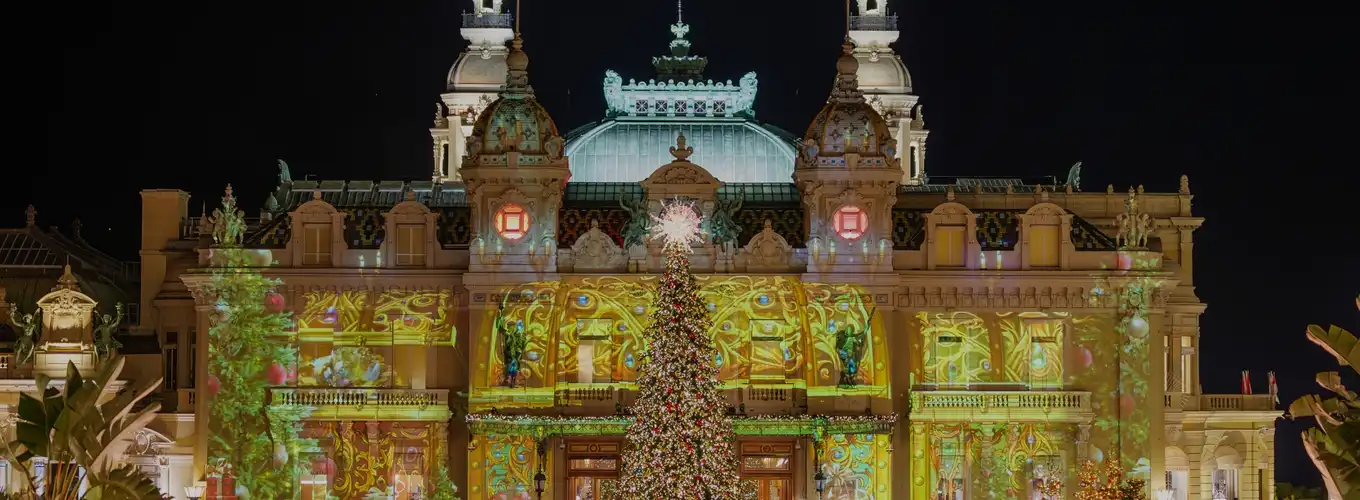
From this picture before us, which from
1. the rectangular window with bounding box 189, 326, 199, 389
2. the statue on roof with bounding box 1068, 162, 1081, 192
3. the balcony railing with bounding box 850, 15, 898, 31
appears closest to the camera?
the rectangular window with bounding box 189, 326, 199, 389

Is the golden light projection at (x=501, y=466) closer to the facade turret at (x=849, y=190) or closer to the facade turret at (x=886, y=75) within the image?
the facade turret at (x=849, y=190)

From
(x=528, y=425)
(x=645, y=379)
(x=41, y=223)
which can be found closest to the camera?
(x=645, y=379)

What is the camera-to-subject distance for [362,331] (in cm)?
9262

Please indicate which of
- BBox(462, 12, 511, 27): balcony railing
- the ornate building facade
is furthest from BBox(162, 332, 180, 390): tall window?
BBox(462, 12, 511, 27): balcony railing

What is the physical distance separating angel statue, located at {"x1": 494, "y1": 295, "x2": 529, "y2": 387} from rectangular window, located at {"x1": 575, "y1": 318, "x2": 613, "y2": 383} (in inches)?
101

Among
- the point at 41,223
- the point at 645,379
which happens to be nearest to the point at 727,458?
the point at 645,379

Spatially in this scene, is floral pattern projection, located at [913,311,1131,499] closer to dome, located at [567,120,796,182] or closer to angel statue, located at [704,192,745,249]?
angel statue, located at [704,192,745,249]

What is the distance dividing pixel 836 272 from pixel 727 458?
13.7 meters

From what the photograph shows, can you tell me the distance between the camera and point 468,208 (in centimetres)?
9475

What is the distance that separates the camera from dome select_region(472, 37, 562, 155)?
9075 cm

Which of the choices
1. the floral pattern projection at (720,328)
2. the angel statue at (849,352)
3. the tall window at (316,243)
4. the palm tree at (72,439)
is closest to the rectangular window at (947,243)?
the floral pattern projection at (720,328)

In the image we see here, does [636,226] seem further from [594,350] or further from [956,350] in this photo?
[956,350]

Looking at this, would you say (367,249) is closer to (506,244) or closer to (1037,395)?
(506,244)

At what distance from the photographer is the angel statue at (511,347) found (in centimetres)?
9025
